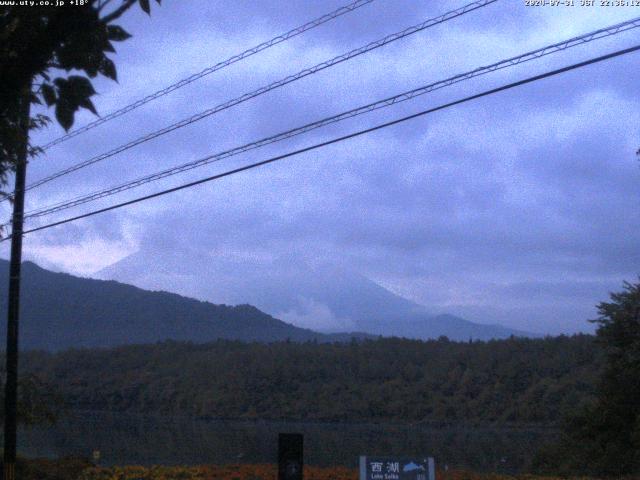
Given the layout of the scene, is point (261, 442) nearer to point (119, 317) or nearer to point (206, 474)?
point (206, 474)

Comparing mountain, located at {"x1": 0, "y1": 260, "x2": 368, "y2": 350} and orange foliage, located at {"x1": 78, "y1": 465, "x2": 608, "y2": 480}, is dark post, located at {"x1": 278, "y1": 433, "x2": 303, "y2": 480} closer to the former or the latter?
orange foliage, located at {"x1": 78, "y1": 465, "x2": 608, "y2": 480}

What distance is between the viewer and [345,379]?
43250mm

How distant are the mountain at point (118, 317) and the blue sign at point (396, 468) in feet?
256

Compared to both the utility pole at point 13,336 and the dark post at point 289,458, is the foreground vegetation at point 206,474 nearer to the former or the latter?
the utility pole at point 13,336

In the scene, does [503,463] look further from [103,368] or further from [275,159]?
[103,368]

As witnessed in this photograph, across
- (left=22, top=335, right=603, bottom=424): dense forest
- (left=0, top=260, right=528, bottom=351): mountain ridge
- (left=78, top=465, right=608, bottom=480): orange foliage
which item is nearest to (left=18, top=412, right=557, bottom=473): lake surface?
(left=22, top=335, right=603, bottom=424): dense forest

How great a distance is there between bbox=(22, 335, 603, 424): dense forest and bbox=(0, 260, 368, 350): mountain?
38420 millimetres

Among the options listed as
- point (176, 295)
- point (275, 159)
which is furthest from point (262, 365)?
point (176, 295)

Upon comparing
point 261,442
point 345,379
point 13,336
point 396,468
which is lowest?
point 261,442

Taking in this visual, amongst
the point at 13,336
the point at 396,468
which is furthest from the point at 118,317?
the point at 396,468

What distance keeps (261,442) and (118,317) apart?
76.1 meters

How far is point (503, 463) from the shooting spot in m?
22.2

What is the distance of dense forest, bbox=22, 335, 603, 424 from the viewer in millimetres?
36125

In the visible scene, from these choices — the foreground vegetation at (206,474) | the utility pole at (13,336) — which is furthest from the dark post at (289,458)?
the utility pole at (13,336)
